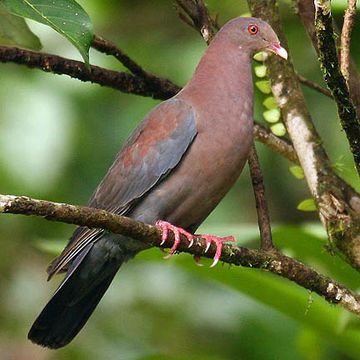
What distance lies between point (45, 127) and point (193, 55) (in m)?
0.88


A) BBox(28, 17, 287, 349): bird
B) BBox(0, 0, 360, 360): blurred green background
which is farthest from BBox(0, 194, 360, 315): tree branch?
BBox(0, 0, 360, 360): blurred green background

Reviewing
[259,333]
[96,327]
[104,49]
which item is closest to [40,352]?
[96,327]

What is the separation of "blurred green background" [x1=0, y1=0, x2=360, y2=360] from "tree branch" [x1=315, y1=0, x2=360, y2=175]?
203 cm

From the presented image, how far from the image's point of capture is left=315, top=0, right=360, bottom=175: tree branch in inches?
94.2

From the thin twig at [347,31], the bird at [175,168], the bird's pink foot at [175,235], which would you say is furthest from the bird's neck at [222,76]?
the thin twig at [347,31]

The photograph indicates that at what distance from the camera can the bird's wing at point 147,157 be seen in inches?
138

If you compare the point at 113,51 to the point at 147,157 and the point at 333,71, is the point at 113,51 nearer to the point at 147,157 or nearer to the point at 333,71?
the point at 147,157

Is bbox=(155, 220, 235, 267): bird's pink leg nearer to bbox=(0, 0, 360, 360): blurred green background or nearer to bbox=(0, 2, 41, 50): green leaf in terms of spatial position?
bbox=(0, 2, 41, 50): green leaf

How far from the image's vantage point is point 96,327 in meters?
5.54

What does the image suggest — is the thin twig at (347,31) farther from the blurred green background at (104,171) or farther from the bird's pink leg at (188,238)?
the blurred green background at (104,171)

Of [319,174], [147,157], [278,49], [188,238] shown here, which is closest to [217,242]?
[188,238]

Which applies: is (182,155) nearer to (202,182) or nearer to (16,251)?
(202,182)

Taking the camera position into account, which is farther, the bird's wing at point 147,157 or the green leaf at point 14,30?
the bird's wing at point 147,157

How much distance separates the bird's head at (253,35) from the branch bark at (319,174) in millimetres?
81
